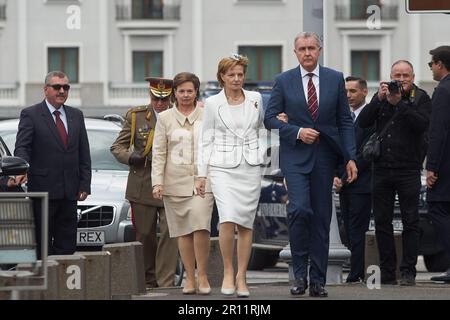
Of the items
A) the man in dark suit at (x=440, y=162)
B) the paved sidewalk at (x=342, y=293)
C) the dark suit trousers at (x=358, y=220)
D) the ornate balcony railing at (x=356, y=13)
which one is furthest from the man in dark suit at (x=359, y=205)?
the ornate balcony railing at (x=356, y=13)

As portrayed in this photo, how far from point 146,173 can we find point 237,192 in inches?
94.4

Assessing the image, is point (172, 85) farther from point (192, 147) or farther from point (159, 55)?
point (159, 55)

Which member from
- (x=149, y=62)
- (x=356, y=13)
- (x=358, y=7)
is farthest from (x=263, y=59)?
(x=149, y=62)

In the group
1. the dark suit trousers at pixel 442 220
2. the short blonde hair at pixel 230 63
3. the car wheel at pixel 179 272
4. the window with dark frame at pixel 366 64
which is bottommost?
the car wheel at pixel 179 272

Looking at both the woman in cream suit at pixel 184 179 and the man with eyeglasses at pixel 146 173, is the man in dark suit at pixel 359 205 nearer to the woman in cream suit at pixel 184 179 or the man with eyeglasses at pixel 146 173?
the man with eyeglasses at pixel 146 173

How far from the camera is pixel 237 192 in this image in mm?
13133

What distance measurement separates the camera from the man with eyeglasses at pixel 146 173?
1528 centimetres

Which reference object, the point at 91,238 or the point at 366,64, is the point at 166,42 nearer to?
the point at 366,64

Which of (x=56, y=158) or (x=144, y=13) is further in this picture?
(x=144, y=13)

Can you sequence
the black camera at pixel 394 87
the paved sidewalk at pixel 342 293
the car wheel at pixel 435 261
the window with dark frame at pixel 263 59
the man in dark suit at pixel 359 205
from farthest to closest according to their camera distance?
the window with dark frame at pixel 263 59
the car wheel at pixel 435 261
the man in dark suit at pixel 359 205
the black camera at pixel 394 87
the paved sidewalk at pixel 342 293

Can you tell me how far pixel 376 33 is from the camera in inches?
2751

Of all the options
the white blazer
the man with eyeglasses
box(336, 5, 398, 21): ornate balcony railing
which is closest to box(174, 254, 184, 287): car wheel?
the man with eyeglasses

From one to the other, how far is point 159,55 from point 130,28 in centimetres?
185

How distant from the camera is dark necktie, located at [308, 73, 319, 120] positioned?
1305 cm
